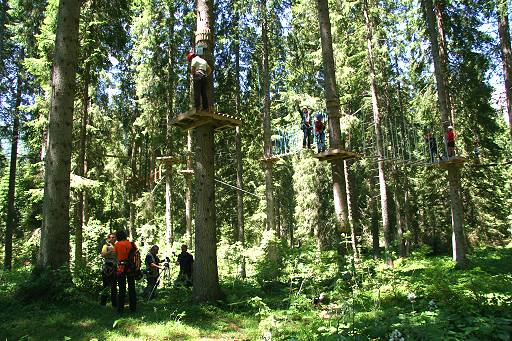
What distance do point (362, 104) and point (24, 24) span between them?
54.6 feet

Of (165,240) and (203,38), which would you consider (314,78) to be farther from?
(203,38)

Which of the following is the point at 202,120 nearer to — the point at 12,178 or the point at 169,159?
the point at 169,159

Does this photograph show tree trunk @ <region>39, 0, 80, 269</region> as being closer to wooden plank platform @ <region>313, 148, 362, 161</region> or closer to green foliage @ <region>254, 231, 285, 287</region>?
green foliage @ <region>254, 231, 285, 287</region>

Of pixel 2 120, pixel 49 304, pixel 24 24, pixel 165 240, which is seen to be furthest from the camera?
pixel 2 120

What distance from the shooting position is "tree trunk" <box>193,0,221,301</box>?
311 inches

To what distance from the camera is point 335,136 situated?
8891 millimetres

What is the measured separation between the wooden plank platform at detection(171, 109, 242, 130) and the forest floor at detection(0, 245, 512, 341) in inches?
138

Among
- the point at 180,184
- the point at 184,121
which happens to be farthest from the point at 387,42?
the point at 184,121

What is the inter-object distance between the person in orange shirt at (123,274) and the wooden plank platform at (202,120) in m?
2.44

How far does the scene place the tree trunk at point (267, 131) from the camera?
1466cm

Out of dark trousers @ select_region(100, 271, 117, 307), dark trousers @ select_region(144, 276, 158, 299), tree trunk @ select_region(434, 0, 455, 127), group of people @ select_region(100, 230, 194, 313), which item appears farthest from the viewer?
tree trunk @ select_region(434, 0, 455, 127)

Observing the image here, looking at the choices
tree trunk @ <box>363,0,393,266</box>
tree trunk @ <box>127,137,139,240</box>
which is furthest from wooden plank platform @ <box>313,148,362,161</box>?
tree trunk @ <box>127,137,139,240</box>

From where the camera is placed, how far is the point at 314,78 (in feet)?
65.6

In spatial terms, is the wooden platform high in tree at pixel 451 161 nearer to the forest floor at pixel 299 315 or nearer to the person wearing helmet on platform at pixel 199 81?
the forest floor at pixel 299 315
